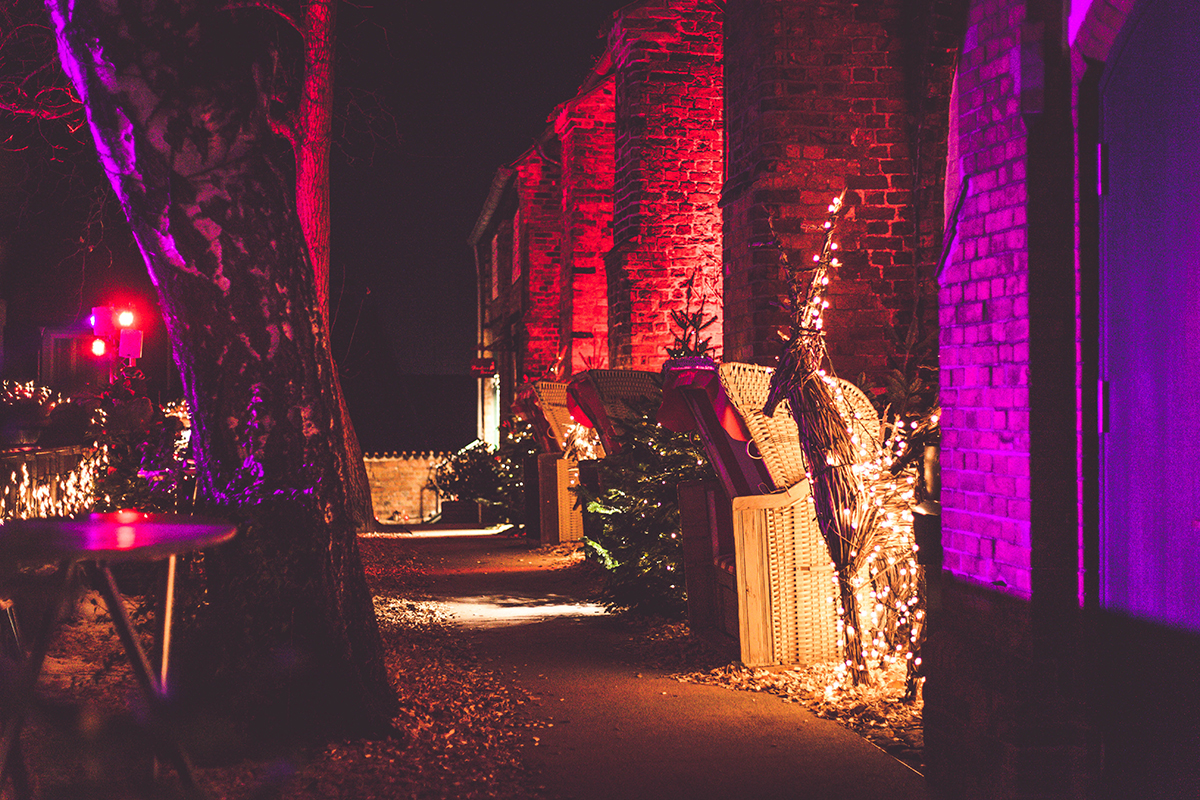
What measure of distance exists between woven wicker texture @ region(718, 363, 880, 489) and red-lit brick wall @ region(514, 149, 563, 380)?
1240cm

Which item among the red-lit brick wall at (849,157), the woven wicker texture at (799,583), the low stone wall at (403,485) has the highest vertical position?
the red-lit brick wall at (849,157)

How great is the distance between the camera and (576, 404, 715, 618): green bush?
6840mm

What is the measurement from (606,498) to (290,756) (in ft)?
14.3

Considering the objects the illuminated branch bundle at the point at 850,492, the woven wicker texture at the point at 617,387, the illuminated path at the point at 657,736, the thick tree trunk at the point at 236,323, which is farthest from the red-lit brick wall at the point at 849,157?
the thick tree trunk at the point at 236,323

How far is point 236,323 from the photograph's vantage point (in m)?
3.94

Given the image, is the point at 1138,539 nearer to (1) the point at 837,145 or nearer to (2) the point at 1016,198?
(2) the point at 1016,198

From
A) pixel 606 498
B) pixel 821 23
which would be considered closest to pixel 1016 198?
pixel 821 23

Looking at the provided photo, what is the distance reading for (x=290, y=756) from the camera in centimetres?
375

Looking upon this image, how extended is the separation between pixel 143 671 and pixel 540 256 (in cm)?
1573

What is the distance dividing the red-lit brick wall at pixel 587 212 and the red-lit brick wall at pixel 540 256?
3896mm

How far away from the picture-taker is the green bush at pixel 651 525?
684 centimetres

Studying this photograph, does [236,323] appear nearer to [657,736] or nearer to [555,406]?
[657,736]

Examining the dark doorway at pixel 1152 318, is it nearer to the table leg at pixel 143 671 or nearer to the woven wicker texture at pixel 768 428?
the woven wicker texture at pixel 768 428

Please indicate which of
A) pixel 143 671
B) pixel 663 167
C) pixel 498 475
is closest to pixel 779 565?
pixel 143 671
